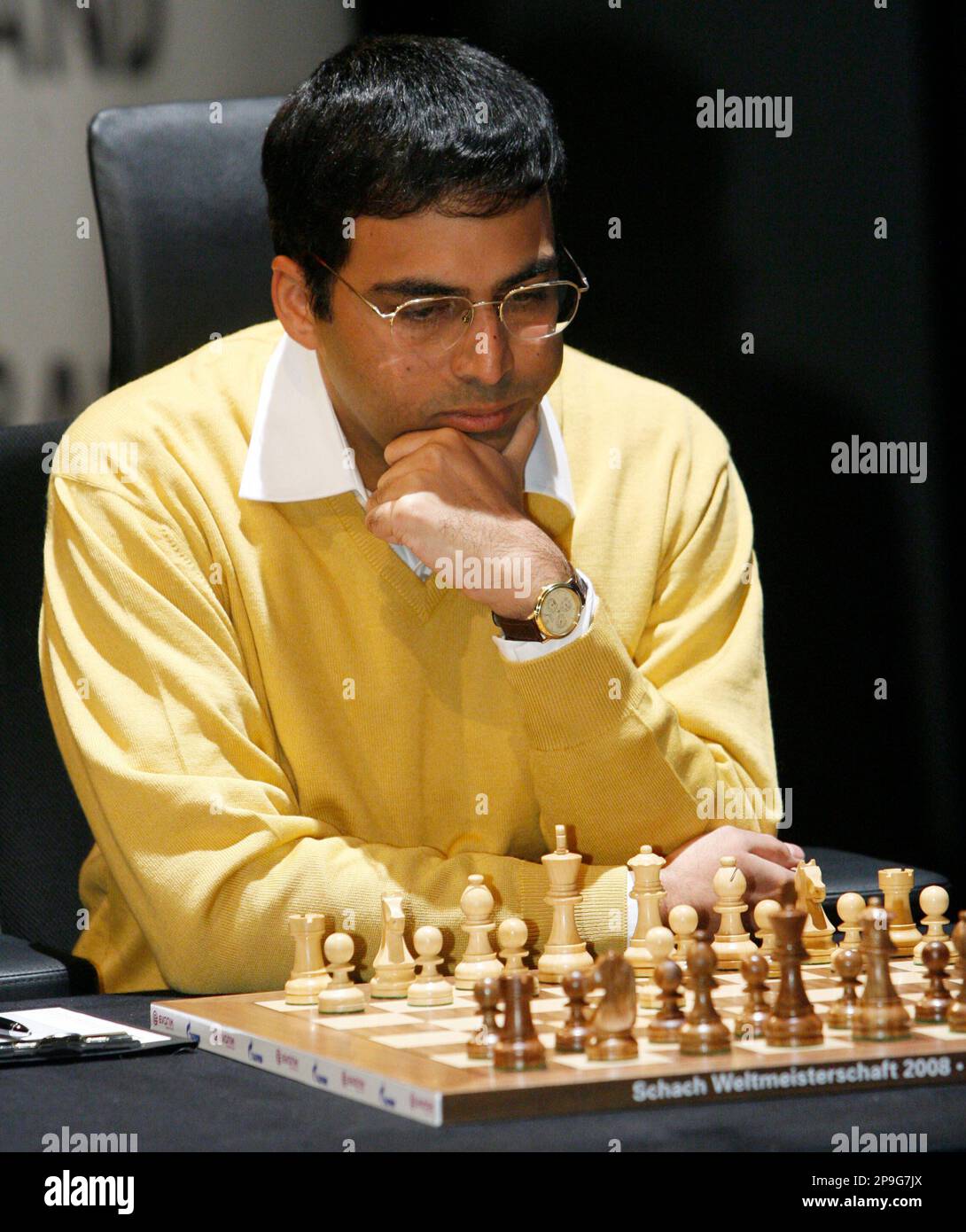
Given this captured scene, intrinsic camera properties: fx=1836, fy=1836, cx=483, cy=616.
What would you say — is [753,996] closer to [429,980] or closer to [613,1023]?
[613,1023]

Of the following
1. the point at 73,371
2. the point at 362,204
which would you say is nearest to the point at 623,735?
the point at 362,204

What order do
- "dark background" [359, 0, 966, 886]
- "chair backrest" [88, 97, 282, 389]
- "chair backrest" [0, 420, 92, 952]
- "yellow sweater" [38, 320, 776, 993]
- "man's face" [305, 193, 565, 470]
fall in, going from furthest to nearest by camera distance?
1. "dark background" [359, 0, 966, 886]
2. "chair backrest" [88, 97, 282, 389]
3. "chair backrest" [0, 420, 92, 952]
4. "man's face" [305, 193, 565, 470]
5. "yellow sweater" [38, 320, 776, 993]

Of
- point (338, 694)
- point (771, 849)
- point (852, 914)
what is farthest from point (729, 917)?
point (338, 694)

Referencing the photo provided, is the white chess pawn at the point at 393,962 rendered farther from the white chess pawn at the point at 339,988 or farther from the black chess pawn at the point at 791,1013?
the black chess pawn at the point at 791,1013

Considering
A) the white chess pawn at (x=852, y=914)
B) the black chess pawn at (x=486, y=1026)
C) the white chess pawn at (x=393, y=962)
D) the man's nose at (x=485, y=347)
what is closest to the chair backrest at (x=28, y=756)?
the man's nose at (x=485, y=347)

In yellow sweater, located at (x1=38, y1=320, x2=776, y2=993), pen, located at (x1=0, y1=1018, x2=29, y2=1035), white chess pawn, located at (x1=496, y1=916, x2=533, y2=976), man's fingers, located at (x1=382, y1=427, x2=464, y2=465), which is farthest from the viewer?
man's fingers, located at (x1=382, y1=427, x2=464, y2=465)

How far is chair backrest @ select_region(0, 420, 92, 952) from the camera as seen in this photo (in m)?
2.40

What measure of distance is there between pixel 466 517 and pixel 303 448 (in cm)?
26

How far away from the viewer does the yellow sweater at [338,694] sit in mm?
1838

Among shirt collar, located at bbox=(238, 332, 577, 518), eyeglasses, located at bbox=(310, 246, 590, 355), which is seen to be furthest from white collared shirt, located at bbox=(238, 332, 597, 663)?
eyeglasses, located at bbox=(310, 246, 590, 355)

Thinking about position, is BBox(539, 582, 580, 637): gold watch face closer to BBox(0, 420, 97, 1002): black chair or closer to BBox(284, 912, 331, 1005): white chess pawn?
BBox(284, 912, 331, 1005): white chess pawn

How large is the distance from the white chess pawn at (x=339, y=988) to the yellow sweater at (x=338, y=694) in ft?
0.67

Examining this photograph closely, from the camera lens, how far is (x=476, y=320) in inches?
76.8

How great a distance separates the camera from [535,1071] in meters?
1.24
